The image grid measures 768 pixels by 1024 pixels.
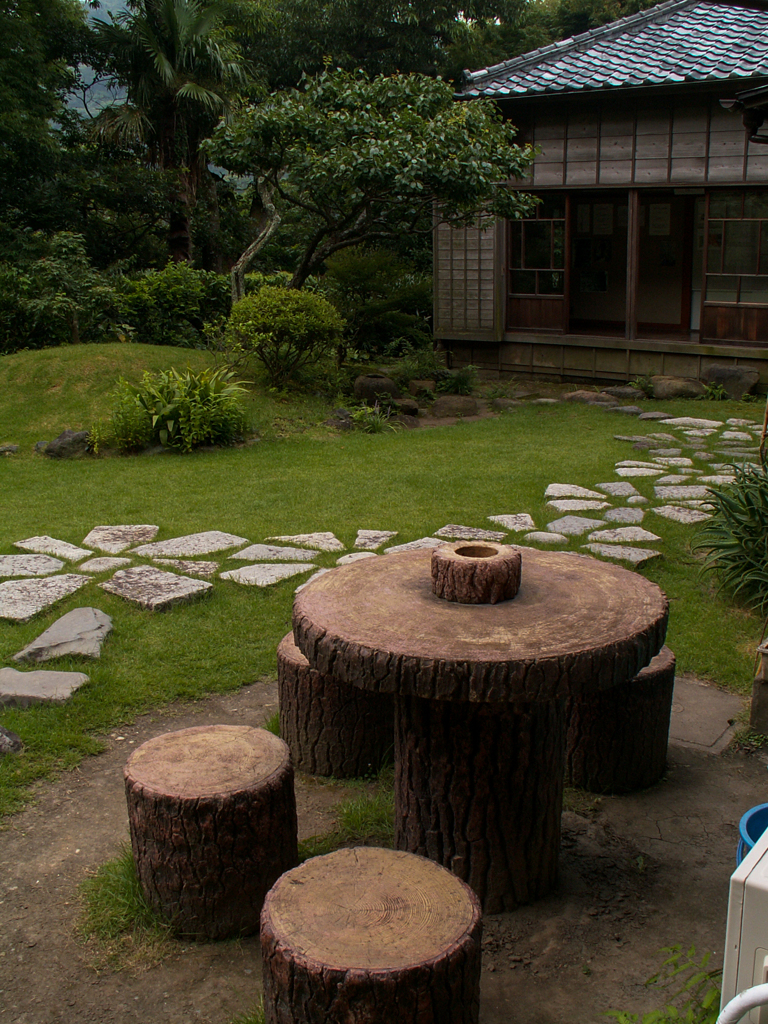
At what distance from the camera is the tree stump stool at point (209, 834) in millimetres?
2555

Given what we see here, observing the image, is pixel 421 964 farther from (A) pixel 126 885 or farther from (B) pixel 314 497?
(B) pixel 314 497

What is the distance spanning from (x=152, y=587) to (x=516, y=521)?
8.60ft

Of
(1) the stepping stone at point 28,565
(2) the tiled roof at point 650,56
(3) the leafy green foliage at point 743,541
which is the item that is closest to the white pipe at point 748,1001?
(3) the leafy green foliage at point 743,541

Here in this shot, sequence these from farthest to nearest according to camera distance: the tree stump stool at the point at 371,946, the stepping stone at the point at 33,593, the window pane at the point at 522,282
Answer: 1. the window pane at the point at 522,282
2. the stepping stone at the point at 33,593
3. the tree stump stool at the point at 371,946

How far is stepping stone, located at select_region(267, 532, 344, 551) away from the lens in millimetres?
5875

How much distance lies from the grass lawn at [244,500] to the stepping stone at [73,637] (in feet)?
0.24

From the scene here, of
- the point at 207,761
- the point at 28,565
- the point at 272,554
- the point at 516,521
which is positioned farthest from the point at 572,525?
the point at 207,761

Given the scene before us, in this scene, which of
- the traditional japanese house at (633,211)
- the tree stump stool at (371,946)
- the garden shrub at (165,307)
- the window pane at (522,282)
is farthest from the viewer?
the window pane at (522,282)

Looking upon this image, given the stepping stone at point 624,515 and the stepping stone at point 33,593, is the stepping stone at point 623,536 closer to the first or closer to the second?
the stepping stone at point 624,515

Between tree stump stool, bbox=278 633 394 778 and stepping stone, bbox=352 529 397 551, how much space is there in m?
2.34

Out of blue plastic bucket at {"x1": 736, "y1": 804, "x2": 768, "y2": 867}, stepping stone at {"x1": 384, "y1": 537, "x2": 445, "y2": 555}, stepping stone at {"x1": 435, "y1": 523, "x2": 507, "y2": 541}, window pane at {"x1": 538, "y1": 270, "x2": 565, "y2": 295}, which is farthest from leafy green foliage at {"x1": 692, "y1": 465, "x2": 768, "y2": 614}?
window pane at {"x1": 538, "y1": 270, "x2": 565, "y2": 295}

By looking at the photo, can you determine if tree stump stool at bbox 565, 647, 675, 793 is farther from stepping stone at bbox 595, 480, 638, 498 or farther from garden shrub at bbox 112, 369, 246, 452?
garden shrub at bbox 112, 369, 246, 452

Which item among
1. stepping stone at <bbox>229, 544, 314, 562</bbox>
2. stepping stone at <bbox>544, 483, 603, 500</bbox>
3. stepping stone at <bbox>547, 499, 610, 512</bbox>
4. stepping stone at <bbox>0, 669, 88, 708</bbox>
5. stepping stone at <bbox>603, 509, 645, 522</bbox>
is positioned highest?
stepping stone at <bbox>544, 483, 603, 500</bbox>

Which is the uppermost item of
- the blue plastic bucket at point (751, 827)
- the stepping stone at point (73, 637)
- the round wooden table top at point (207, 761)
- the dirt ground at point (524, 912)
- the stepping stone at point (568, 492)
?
the round wooden table top at point (207, 761)
